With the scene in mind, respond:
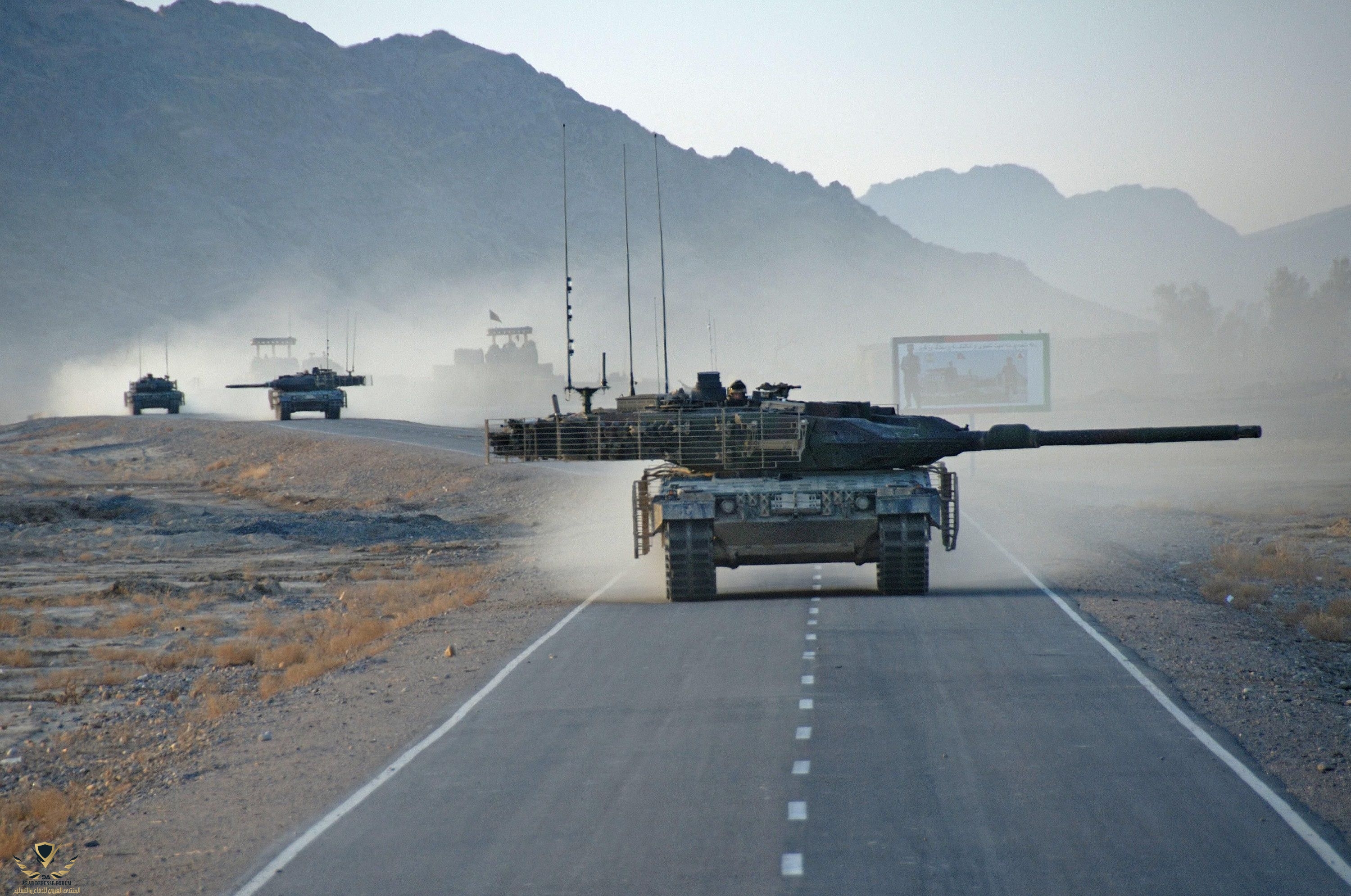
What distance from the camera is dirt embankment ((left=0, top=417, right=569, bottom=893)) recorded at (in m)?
9.40

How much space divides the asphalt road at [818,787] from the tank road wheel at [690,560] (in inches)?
120

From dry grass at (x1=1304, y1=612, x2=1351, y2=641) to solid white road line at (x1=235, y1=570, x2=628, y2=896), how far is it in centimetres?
913

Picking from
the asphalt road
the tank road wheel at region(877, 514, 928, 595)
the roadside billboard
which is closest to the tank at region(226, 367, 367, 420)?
the roadside billboard

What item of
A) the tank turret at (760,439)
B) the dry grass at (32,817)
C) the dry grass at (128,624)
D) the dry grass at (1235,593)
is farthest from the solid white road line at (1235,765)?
the dry grass at (128,624)

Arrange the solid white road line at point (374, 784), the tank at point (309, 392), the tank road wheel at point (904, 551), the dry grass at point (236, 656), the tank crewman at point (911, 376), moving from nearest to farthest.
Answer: the solid white road line at point (374, 784) < the dry grass at point (236, 656) < the tank road wheel at point (904, 551) < the tank crewman at point (911, 376) < the tank at point (309, 392)

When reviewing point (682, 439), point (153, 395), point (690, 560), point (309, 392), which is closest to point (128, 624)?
point (690, 560)

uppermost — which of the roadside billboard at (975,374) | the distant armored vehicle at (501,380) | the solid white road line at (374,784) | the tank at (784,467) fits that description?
the distant armored vehicle at (501,380)

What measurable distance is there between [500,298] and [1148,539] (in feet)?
555

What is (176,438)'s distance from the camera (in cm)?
5925

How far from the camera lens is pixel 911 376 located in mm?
41562

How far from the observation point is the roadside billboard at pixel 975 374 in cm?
4131

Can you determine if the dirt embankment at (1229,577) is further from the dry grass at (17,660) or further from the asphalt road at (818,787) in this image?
the dry grass at (17,660)

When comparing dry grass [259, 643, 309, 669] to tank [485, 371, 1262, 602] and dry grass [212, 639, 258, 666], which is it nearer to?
dry grass [212, 639, 258, 666]

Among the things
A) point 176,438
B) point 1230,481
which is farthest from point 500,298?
point 1230,481
